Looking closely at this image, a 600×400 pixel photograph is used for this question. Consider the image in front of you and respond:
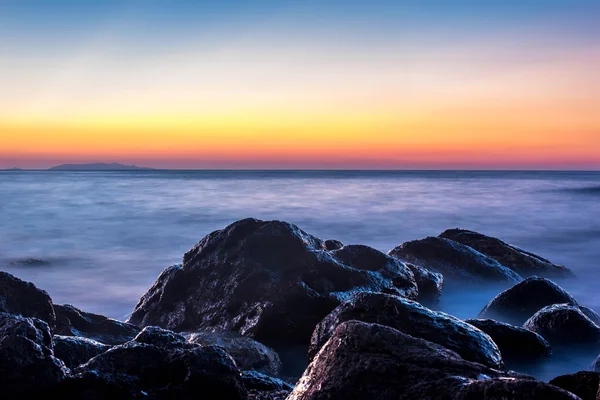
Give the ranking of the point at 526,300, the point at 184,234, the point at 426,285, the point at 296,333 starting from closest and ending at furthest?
the point at 296,333 → the point at 526,300 → the point at 426,285 → the point at 184,234

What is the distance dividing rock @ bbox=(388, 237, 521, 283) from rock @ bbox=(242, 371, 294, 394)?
558cm

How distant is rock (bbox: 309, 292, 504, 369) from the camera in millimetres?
4062

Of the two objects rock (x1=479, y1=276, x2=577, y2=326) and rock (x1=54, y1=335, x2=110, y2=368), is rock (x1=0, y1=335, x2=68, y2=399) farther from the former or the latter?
rock (x1=479, y1=276, x2=577, y2=326)

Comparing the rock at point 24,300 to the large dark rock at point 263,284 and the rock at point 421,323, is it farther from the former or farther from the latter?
the rock at point 421,323

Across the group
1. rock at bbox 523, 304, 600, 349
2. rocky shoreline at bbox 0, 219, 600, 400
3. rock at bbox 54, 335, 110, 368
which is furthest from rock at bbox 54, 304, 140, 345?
rock at bbox 523, 304, 600, 349

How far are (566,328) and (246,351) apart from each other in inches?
130

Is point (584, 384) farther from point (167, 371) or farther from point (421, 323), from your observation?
point (167, 371)

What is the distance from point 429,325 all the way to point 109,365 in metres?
2.24

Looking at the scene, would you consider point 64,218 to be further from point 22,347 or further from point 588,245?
point 22,347

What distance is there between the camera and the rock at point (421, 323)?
13.3ft

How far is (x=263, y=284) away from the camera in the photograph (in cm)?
591

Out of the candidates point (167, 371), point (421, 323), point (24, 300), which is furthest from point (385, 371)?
point (24, 300)

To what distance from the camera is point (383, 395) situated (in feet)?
8.50

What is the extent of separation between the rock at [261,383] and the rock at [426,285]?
13.6 feet
